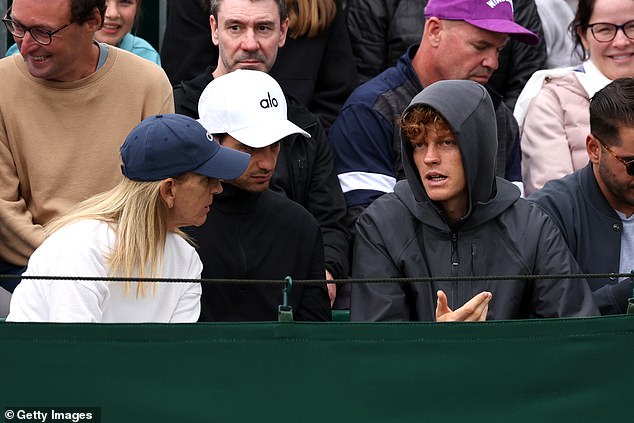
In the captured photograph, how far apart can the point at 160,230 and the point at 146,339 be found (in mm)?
640

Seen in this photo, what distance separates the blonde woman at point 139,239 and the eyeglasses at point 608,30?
85.0 inches

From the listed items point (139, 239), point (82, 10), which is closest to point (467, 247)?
point (139, 239)

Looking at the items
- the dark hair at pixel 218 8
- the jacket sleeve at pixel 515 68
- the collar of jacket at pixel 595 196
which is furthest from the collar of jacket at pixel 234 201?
the jacket sleeve at pixel 515 68

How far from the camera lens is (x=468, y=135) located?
4.56m

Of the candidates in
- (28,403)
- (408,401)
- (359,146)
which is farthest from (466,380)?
(359,146)

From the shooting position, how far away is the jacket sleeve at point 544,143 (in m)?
5.65

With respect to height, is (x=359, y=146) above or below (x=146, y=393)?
above

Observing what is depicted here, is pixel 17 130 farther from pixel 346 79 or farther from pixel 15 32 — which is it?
pixel 346 79

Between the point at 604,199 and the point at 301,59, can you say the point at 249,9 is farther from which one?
the point at 604,199

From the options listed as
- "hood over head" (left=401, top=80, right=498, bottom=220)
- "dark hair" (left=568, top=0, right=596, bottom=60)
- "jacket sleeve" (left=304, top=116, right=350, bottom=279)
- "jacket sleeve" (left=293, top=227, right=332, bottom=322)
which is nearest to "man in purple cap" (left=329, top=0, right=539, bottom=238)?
"jacket sleeve" (left=304, top=116, right=350, bottom=279)

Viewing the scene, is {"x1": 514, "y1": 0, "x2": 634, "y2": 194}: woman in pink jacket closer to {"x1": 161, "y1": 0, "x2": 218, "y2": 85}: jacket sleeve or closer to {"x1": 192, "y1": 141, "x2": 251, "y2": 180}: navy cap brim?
{"x1": 161, "y1": 0, "x2": 218, "y2": 85}: jacket sleeve

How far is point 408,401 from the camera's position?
11.7 feet

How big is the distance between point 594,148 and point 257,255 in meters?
1.41

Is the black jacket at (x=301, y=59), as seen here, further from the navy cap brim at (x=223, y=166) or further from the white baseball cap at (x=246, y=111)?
the navy cap brim at (x=223, y=166)
